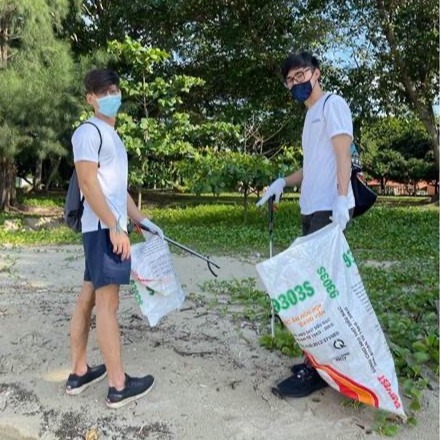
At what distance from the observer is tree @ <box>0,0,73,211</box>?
11469mm

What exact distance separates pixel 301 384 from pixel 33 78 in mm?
10726

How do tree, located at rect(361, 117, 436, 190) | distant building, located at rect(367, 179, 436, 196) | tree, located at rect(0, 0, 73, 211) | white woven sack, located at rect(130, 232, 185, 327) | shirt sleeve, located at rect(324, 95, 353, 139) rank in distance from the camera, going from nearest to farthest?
shirt sleeve, located at rect(324, 95, 353, 139)
white woven sack, located at rect(130, 232, 185, 327)
tree, located at rect(0, 0, 73, 211)
tree, located at rect(361, 117, 436, 190)
distant building, located at rect(367, 179, 436, 196)

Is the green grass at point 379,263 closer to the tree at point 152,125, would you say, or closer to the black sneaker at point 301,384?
the black sneaker at point 301,384

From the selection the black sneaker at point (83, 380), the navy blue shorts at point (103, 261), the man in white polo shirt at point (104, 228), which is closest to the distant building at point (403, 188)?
the black sneaker at point (83, 380)

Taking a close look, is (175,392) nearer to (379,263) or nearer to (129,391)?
(129,391)

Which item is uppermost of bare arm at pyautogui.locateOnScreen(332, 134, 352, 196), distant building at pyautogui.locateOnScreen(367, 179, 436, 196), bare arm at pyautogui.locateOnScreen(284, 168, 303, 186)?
bare arm at pyautogui.locateOnScreen(332, 134, 352, 196)

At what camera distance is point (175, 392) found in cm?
260

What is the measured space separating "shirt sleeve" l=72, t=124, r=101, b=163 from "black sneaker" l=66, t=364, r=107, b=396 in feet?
3.47

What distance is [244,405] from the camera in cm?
248

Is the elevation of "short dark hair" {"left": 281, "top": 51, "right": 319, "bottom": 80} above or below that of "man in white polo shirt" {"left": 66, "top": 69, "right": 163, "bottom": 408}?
above

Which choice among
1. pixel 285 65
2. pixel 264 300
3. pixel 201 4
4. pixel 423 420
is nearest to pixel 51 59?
pixel 201 4

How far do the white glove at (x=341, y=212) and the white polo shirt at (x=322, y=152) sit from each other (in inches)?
3.7

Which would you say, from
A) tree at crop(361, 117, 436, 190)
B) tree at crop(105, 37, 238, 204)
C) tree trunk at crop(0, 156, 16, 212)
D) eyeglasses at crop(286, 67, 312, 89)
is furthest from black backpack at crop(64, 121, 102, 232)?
tree at crop(361, 117, 436, 190)

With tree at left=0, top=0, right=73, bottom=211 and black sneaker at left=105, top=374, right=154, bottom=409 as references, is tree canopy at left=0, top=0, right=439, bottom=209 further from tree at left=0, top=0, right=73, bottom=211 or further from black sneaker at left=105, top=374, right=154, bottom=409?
black sneaker at left=105, top=374, right=154, bottom=409
